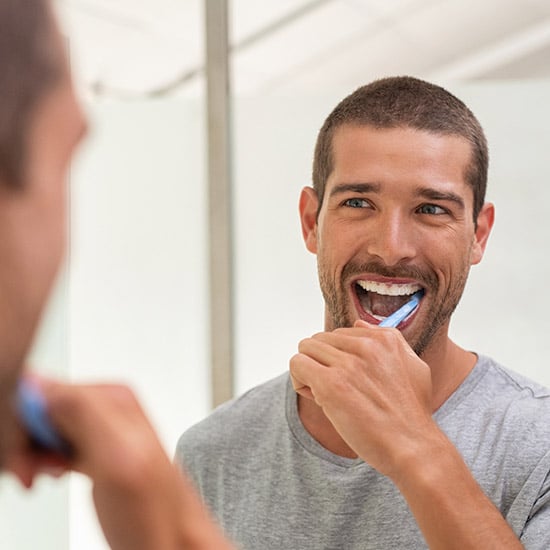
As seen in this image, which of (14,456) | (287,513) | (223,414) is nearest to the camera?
(14,456)

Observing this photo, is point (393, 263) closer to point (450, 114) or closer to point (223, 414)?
point (450, 114)

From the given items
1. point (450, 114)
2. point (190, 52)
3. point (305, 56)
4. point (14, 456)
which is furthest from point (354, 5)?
point (14, 456)

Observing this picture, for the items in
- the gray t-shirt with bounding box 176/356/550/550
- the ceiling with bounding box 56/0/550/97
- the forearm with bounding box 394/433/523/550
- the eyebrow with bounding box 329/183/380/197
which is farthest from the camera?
the ceiling with bounding box 56/0/550/97

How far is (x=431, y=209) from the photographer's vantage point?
39.3 inches

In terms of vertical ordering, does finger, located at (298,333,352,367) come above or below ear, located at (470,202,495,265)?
below

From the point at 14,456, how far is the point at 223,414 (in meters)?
0.85

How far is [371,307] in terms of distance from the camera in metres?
1.06

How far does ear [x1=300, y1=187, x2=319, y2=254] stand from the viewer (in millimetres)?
1146

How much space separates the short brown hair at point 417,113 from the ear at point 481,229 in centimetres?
2

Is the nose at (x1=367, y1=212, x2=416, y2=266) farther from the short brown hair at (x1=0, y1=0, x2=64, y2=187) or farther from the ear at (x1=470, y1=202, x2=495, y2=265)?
the short brown hair at (x1=0, y1=0, x2=64, y2=187)

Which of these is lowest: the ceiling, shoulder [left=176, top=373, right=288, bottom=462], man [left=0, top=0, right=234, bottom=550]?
shoulder [left=176, top=373, right=288, bottom=462]

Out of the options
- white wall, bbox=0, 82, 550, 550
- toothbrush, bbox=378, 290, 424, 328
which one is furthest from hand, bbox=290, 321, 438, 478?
white wall, bbox=0, 82, 550, 550

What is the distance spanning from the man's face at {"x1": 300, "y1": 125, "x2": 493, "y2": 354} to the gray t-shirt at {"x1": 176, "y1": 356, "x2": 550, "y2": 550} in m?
0.11

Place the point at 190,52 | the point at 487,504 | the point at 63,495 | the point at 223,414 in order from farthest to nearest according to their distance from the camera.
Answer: the point at 190,52 < the point at 63,495 < the point at 223,414 < the point at 487,504
